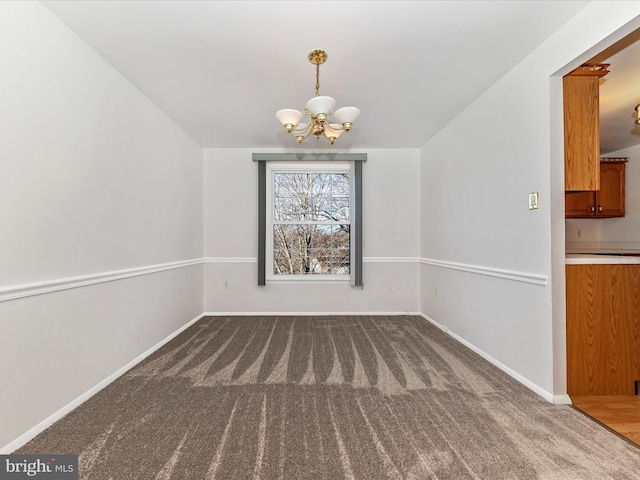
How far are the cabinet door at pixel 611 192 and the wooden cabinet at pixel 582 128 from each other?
3167 millimetres

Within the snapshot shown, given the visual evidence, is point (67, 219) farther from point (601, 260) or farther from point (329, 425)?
point (601, 260)

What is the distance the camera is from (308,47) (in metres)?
2.02

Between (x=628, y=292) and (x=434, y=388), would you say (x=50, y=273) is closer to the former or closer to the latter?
(x=434, y=388)

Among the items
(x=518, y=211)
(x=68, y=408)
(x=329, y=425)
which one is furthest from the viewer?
(x=518, y=211)

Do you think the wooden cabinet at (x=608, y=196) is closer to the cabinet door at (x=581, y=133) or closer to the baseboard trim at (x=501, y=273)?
the baseboard trim at (x=501, y=273)

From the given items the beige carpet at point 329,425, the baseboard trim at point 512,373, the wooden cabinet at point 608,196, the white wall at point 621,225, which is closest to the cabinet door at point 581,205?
the wooden cabinet at point 608,196

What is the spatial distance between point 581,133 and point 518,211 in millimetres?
629

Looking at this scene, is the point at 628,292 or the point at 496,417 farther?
the point at 628,292

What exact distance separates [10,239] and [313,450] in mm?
1881

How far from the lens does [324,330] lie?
348 centimetres

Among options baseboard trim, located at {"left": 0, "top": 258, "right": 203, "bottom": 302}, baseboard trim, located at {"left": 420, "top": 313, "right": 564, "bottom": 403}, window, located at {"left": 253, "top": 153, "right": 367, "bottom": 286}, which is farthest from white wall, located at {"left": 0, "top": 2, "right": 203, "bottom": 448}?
baseboard trim, located at {"left": 420, "top": 313, "right": 564, "bottom": 403}

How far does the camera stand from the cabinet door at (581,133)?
1999 mm

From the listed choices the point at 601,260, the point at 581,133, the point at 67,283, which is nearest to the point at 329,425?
the point at 67,283

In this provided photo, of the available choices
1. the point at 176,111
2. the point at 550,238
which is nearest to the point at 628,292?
the point at 550,238
